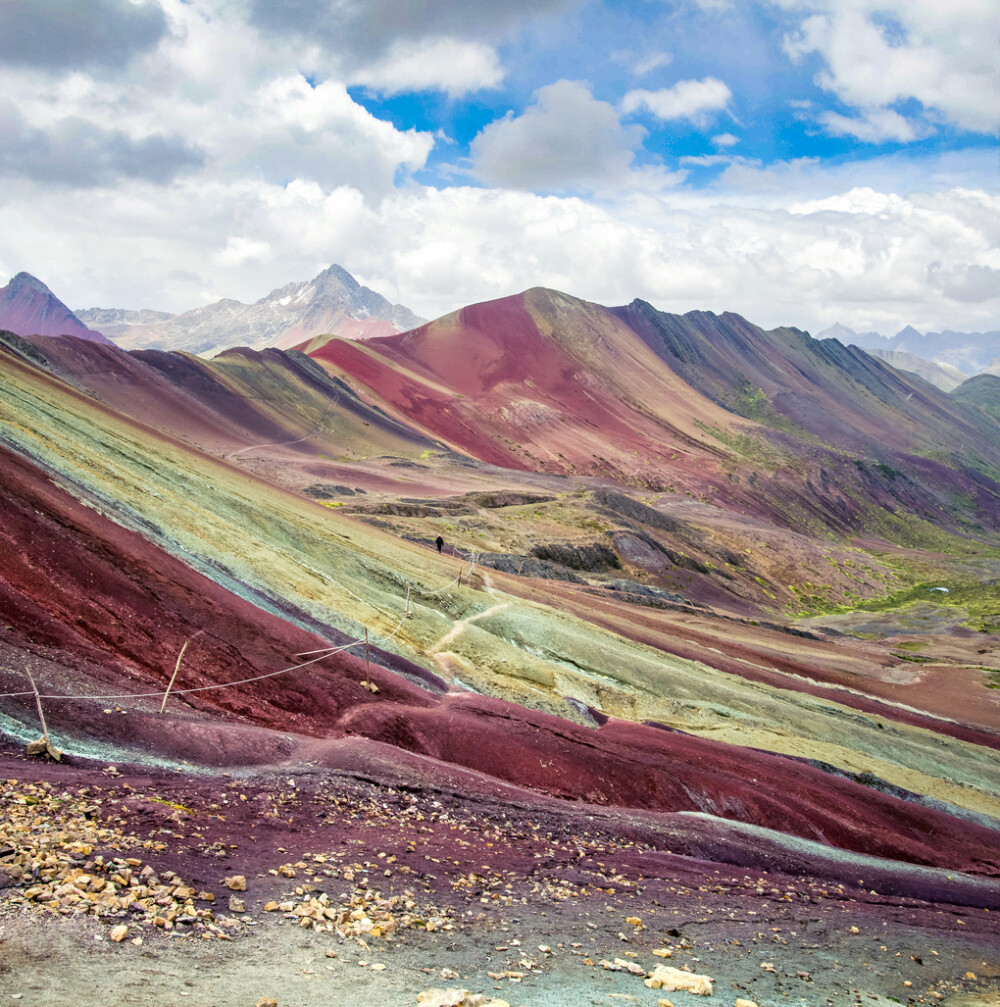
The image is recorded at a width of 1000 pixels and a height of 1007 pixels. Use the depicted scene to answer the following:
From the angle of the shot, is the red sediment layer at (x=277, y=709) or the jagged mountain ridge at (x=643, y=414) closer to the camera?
the red sediment layer at (x=277, y=709)

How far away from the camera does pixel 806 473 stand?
14125 centimetres

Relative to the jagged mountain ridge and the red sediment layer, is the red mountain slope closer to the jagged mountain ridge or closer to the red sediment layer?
the jagged mountain ridge

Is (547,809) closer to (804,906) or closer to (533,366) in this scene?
(804,906)

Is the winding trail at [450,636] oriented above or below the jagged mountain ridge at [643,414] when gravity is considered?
below

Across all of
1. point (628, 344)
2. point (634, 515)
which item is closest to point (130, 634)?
point (634, 515)

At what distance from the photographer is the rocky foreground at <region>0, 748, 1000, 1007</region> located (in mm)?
8094

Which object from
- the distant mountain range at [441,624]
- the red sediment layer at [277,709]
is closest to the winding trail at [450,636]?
the distant mountain range at [441,624]

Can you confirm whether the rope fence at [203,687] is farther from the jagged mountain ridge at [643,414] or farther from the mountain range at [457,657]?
the jagged mountain ridge at [643,414]

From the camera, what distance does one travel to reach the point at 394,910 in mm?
10586

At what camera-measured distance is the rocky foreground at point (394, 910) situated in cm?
809

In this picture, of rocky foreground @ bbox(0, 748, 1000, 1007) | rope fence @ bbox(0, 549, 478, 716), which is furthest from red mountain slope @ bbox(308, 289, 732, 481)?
rocky foreground @ bbox(0, 748, 1000, 1007)

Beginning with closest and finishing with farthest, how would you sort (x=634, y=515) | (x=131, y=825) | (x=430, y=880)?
(x=131, y=825)
(x=430, y=880)
(x=634, y=515)

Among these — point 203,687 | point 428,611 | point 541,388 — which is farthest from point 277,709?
point 541,388

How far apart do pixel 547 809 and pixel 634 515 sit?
214 ft
